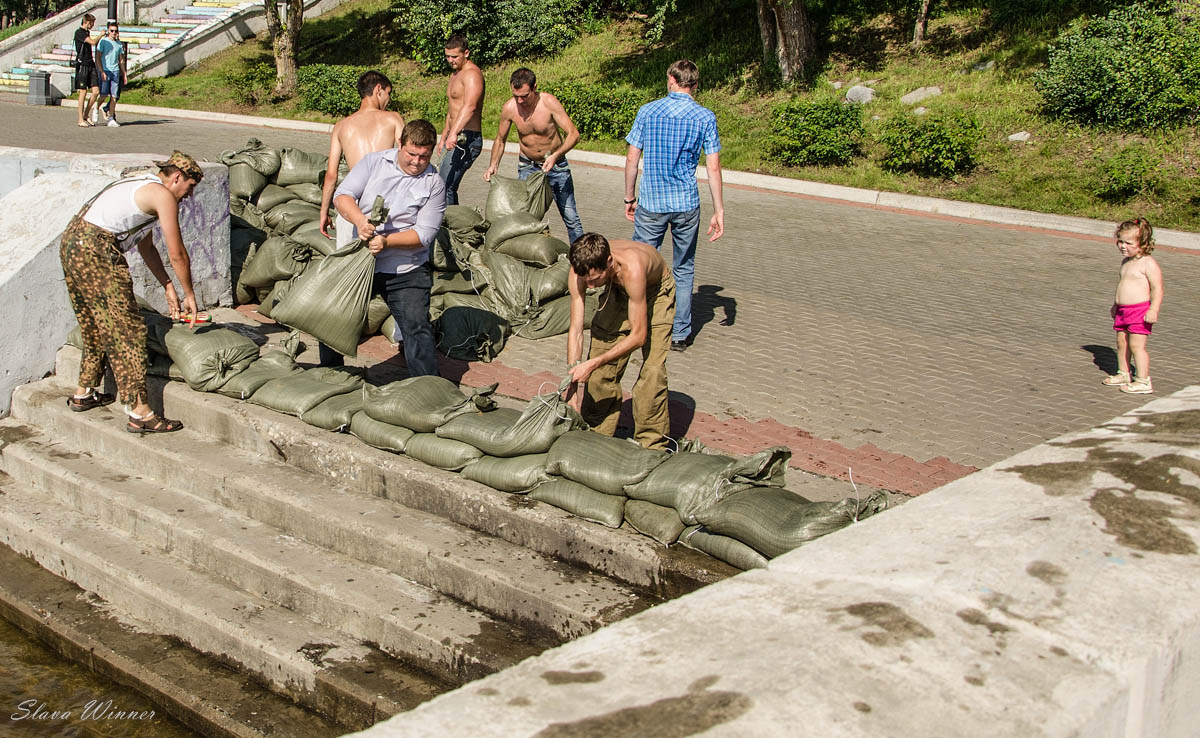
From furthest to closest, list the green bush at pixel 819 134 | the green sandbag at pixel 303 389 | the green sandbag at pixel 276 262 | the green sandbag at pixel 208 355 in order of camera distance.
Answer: the green bush at pixel 819 134
the green sandbag at pixel 276 262
the green sandbag at pixel 208 355
the green sandbag at pixel 303 389

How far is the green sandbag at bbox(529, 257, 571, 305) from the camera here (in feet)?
25.9

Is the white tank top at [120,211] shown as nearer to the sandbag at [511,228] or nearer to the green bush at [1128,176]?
the sandbag at [511,228]

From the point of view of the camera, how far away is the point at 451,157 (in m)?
8.93

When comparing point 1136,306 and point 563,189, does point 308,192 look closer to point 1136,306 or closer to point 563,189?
point 563,189

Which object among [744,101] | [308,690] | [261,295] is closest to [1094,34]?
[744,101]

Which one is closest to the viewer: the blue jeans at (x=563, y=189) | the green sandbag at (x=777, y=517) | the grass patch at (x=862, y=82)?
the green sandbag at (x=777, y=517)

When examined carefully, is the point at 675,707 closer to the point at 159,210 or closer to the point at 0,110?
the point at 159,210

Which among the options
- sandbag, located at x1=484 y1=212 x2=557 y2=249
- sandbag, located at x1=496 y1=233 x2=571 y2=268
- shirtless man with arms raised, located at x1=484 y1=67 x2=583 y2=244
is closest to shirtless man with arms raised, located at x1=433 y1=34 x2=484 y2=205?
shirtless man with arms raised, located at x1=484 y1=67 x2=583 y2=244

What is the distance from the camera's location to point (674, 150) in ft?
23.6

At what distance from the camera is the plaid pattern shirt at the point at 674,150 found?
7195 millimetres

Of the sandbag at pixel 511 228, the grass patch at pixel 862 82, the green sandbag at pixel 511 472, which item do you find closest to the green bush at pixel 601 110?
the grass patch at pixel 862 82

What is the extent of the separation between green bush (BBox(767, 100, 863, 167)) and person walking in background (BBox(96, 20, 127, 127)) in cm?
1055

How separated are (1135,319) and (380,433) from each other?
4.94m

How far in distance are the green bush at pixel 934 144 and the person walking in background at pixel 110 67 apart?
1203 cm
